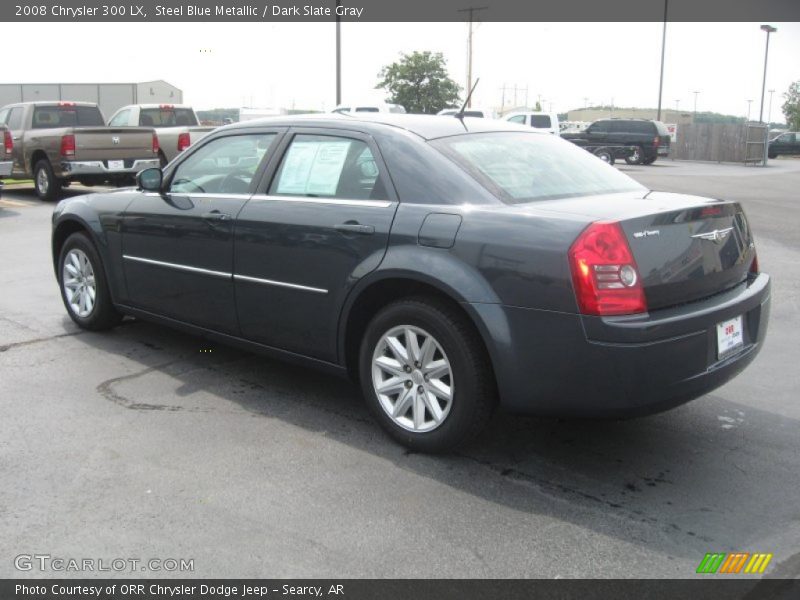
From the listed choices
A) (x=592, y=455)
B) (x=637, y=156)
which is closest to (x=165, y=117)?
(x=592, y=455)

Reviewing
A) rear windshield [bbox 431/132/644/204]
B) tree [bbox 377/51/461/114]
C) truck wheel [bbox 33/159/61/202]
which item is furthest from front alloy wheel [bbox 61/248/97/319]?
tree [bbox 377/51/461/114]

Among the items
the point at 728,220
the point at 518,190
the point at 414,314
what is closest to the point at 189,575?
the point at 414,314

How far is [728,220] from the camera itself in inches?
155

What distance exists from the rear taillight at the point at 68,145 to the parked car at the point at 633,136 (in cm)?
2353

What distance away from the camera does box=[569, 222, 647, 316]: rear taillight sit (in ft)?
11.0

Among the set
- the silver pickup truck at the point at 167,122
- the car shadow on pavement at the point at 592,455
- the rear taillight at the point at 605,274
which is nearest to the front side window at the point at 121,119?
the silver pickup truck at the point at 167,122

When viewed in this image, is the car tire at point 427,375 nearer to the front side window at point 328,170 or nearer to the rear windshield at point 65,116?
the front side window at point 328,170

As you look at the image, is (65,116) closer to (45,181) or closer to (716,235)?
(45,181)

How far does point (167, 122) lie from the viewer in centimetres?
1920

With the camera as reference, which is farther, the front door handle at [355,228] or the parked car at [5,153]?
the parked car at [5,153]

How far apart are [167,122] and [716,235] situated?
17379 mm

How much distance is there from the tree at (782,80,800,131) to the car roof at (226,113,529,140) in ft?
228

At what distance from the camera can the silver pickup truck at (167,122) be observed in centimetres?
1819

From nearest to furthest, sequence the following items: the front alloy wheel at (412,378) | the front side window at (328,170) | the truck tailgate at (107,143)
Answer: the front alloy wheel at (412,378) < the front side window at (328,170) < the truck tailgate at (107,143)
